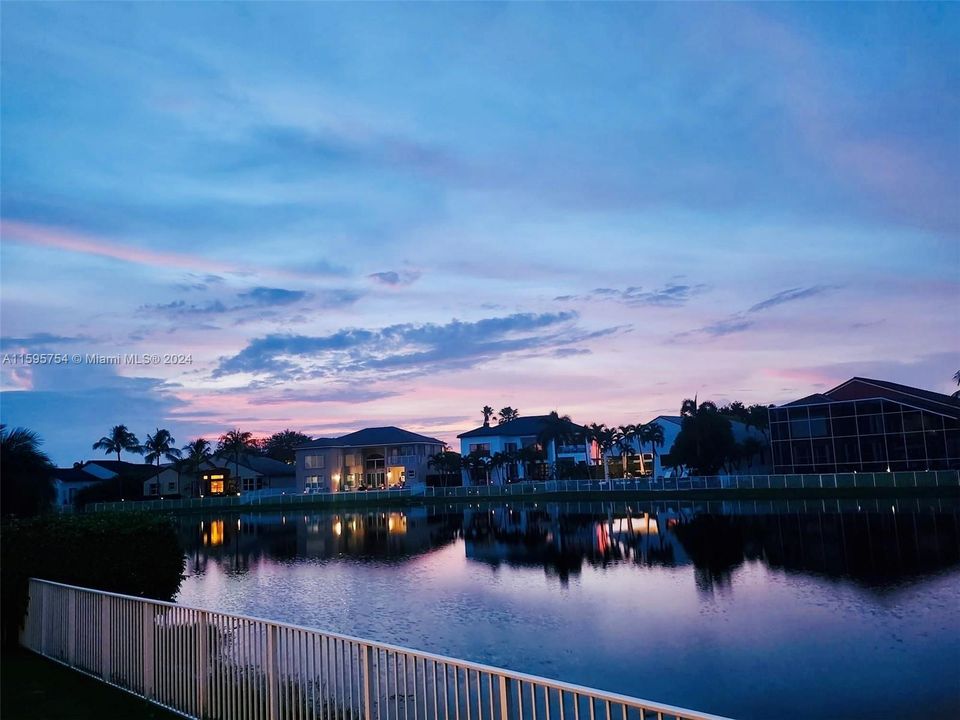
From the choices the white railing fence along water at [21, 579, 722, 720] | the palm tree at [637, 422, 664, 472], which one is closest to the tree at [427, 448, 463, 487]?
the palm tree at [637, 422, 664, 472]

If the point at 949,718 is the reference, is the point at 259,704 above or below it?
above

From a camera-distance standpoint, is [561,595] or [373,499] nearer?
[561,595]

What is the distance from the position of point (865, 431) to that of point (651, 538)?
33.8m

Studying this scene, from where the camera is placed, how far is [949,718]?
10.8m

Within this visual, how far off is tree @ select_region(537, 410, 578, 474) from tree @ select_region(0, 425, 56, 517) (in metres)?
75.8

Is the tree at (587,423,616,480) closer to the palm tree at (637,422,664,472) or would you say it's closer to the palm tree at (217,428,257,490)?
the palm tree at (637,422,664,472)

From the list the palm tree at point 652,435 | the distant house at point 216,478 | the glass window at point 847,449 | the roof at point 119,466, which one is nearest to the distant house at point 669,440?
the palm tree at point 652,435

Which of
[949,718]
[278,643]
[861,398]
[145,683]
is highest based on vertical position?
[861,398]

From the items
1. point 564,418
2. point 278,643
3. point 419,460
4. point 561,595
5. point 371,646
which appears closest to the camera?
point 371,646

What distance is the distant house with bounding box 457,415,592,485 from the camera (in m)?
93.7

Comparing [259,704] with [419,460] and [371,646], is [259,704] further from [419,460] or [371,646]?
[419,460]

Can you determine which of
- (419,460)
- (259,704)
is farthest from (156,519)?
(419,460)

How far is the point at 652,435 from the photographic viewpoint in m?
86.7

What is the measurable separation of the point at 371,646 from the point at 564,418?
93.7m
